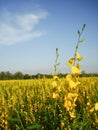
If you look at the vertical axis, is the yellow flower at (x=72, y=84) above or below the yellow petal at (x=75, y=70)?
below

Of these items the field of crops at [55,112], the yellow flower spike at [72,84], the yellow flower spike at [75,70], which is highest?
the yellow flower spike at [75,70]

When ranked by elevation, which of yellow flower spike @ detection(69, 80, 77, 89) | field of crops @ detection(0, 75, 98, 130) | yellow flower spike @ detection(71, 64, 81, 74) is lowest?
field of crops @ detection(0, 75, 98, 130)

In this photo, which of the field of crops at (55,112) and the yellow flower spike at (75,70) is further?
the field of crops at (55,112)

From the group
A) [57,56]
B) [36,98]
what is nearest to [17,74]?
[36,98]

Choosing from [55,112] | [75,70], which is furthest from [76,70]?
[55,112]

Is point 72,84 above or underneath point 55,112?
above

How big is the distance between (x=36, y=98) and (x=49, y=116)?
1.89 m

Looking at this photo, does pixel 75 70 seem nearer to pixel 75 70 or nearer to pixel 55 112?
pixel 75 70

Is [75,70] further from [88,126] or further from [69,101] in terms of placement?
[88,126]

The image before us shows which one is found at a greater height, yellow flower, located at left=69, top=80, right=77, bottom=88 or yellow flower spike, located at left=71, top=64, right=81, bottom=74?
yellow flower spike, located at left=71, top=64, right=81, bottom=74

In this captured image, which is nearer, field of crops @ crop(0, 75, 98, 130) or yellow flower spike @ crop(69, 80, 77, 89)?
yellow flower spike @ crop(69, 80, 77, 89)

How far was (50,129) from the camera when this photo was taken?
11.8ft

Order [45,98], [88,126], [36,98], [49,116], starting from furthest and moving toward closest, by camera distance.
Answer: [36,98] < [45,98] < [49,116] < [88,126]

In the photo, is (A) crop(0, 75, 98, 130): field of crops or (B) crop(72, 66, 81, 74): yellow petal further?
(A) crop(0, 75, 98, 130): field of crops
